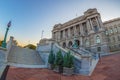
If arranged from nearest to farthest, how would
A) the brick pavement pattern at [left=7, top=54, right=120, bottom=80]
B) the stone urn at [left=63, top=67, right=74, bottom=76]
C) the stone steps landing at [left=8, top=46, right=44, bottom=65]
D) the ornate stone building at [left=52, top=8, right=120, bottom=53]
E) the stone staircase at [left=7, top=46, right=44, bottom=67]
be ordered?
1. the brick pavement pattern at [left=7, top=54, right=120, bottom=80]
2. the stone urn at [left=63, top=67, right=74, bottom=76]
3. the stone staircase at [left=7, top=46, right=44, bottom=67]
4. the stone steps landing at [left=8, top=46, right=44, bottom=65]
5. the ornate stone building at [left=52, top=8, right=120, bottom=53]

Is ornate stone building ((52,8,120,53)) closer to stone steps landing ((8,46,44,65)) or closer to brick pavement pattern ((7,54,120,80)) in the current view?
stone steps landing ((8,46,44,65))

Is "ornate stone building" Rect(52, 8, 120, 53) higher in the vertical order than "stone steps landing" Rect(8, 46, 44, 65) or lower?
higher

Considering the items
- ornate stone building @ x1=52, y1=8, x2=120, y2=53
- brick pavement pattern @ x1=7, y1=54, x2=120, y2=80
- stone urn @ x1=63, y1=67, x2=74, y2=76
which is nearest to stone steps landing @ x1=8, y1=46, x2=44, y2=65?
brick pavement pattern @ x1=7, y1=54, x2=120, y2=80

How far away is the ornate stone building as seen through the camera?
123 ft

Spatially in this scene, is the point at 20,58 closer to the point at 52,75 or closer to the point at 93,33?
the point at 52,75

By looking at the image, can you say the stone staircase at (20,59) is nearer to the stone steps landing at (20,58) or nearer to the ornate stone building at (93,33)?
the stone steps landing at (20,58)

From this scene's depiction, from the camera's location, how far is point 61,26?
189ft

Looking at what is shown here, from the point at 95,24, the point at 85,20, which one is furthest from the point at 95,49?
the point at 85,20

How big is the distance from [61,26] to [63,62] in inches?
1775

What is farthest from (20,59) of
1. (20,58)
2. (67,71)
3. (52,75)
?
(67,71)

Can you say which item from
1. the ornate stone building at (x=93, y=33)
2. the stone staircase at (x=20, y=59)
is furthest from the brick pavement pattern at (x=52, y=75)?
the ornate stone building at (x=93, y=33)

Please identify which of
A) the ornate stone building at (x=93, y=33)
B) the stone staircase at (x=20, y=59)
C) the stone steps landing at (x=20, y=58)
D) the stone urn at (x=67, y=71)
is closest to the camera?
the stone urn at (x=67, y=71)

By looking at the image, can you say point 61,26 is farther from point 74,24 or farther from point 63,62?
point 63,62

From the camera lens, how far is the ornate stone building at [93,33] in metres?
37.4
